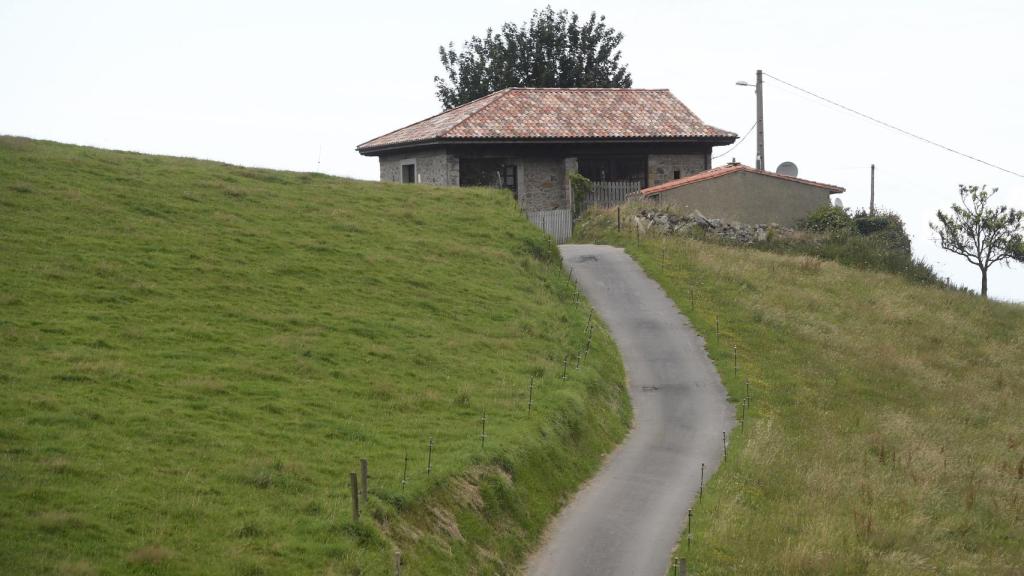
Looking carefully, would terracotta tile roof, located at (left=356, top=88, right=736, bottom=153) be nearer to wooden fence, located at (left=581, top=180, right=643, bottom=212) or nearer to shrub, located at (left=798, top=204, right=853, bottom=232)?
wooden fence, located at (left=581, top=180, right=643, bottom=212)

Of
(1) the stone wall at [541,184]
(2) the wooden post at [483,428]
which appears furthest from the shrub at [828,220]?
(2) the wooden post at [483,428]

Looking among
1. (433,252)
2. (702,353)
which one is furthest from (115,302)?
(702,353)

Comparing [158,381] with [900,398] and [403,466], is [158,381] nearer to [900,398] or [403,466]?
[403,466]

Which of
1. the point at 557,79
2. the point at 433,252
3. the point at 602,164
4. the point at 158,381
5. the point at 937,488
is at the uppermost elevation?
the point at 557,79

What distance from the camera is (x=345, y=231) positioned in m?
37.5

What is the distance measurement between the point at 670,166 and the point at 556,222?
9.28 metres

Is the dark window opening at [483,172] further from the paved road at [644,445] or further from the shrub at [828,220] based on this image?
the shrub at [828,220]

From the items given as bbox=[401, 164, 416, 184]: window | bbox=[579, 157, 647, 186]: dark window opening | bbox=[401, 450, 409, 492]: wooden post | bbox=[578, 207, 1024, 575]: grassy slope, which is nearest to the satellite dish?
bbox=[579, 157, 647, 186]: dark window opening

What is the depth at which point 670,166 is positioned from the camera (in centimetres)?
Result: 5728

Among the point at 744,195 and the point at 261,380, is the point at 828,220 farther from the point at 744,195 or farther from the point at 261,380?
the point at 261,380

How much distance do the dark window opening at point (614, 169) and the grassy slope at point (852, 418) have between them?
17.2 feet

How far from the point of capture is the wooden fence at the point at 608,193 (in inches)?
2165

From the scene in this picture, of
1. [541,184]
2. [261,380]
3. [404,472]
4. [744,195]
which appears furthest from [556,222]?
[404,472]

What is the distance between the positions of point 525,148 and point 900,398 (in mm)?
26514
